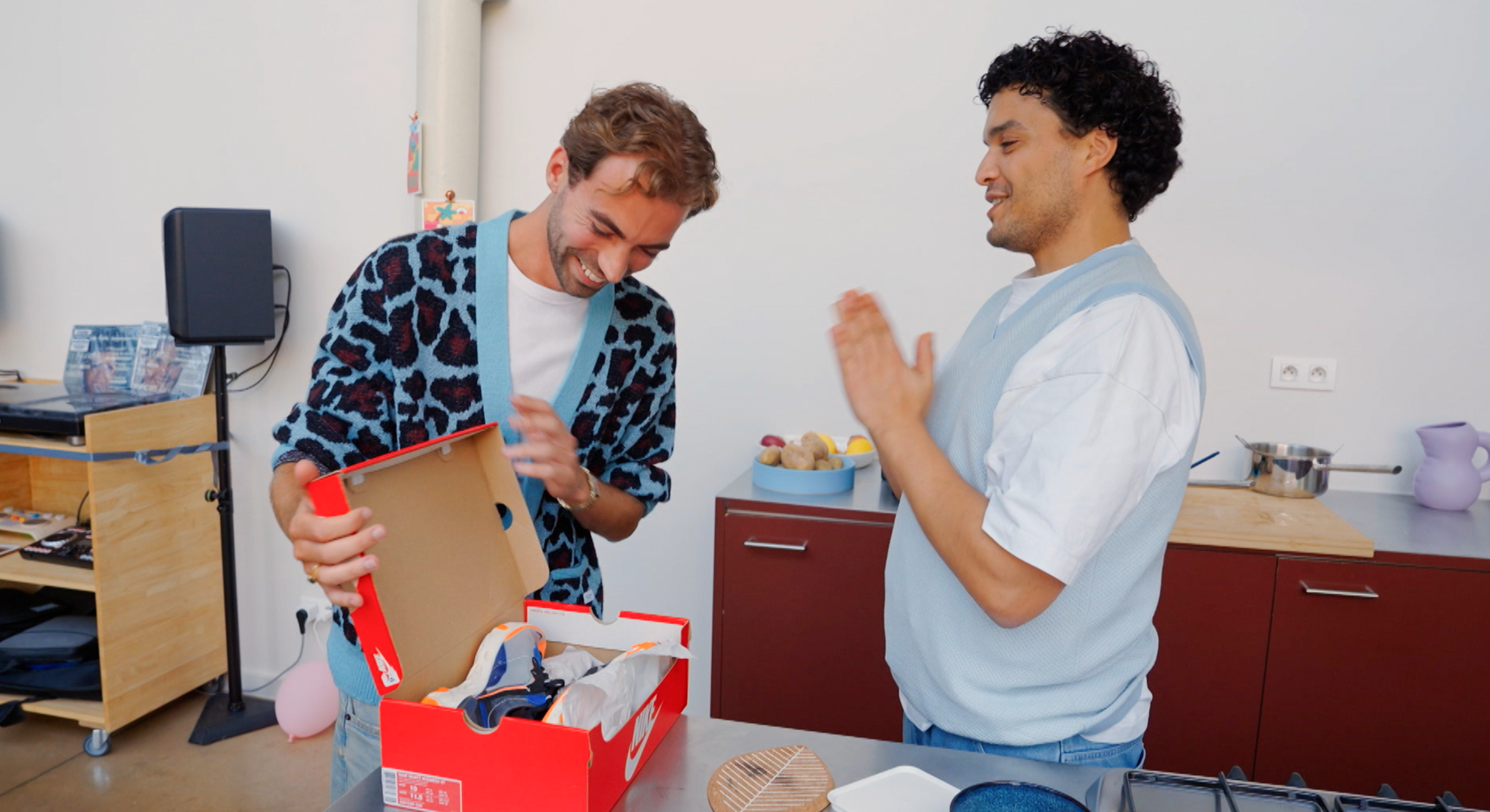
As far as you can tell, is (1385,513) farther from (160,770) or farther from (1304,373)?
(160,770)

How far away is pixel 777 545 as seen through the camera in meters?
2.13

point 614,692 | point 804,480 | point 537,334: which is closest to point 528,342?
point 537,334

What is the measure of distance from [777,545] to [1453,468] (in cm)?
156

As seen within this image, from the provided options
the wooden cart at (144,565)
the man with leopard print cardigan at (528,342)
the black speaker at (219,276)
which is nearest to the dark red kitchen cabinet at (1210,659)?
the man with leopard print cardigan at (528,342)

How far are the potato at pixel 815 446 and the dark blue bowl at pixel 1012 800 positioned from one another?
1.51m

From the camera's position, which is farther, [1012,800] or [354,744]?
[354,744]

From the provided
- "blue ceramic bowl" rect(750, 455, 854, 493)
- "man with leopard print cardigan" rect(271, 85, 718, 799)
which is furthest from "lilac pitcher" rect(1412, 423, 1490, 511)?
"man with leopard print cardigan" rect(271, 85, 718, 799)

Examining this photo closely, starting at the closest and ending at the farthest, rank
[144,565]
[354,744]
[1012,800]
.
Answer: [1012,800], [354,744], [144,565]

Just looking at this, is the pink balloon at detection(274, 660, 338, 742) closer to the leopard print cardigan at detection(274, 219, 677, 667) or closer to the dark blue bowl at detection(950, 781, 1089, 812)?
the leopard print cardigan at detection(274, 219, 677, 667)

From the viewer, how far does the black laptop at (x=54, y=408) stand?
2582mm

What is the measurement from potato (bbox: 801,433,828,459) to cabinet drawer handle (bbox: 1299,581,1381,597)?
1056 mm

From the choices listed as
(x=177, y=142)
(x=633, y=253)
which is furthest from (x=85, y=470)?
(x=633, y=253)

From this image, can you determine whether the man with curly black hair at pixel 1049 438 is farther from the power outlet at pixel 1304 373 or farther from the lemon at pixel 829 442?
the power outlet at pixel 1304 373

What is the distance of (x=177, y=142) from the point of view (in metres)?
3.01
